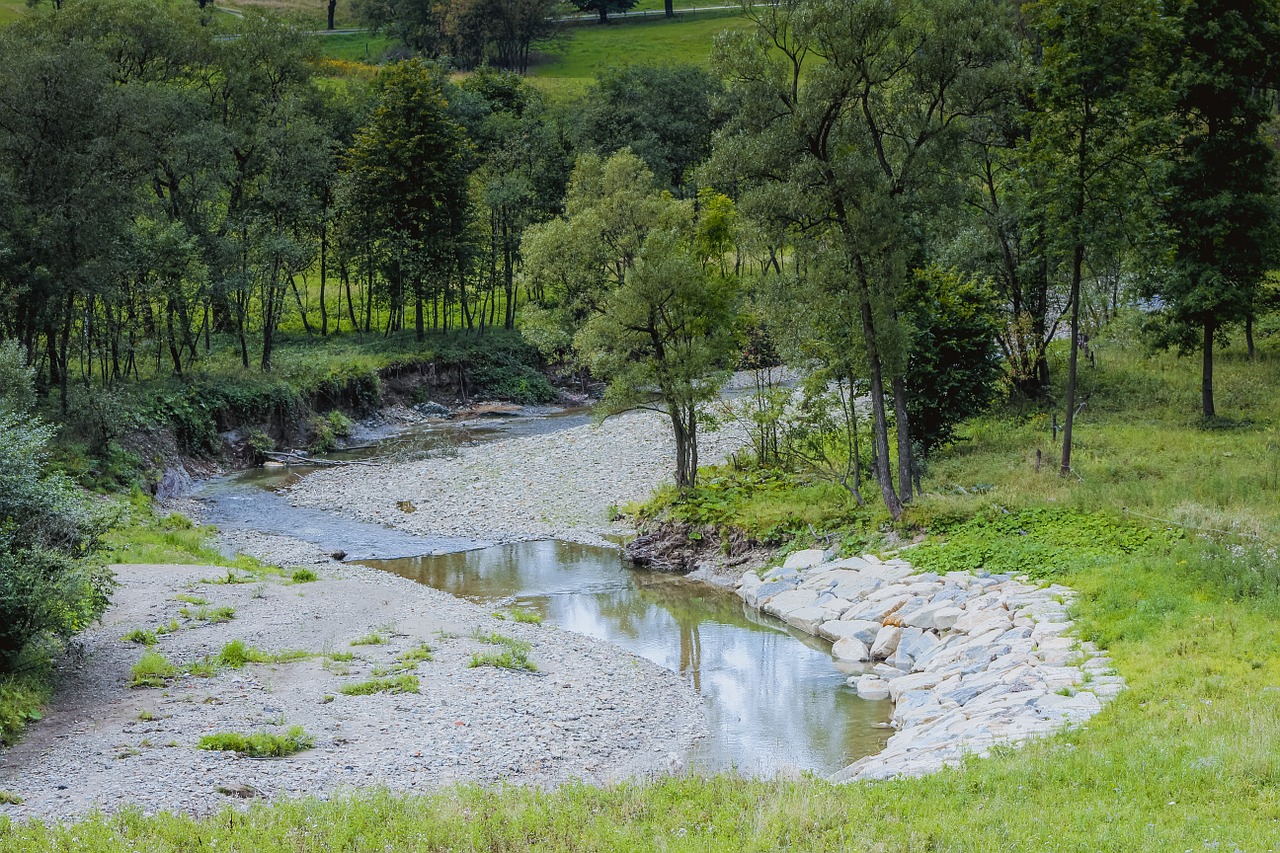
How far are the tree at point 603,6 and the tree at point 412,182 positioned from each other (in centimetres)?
8260

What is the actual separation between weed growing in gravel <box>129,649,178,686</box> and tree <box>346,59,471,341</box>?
4335cm

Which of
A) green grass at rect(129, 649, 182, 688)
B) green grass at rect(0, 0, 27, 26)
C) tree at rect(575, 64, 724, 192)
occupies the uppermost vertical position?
green grass at rect(0, 0, 27, 26)

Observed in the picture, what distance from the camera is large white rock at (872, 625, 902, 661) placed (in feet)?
64.3

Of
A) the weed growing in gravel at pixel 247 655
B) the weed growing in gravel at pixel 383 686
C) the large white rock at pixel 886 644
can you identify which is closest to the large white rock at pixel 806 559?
the large white rock at pixel 886 644

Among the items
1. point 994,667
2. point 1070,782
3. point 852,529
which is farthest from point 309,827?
point 852,529

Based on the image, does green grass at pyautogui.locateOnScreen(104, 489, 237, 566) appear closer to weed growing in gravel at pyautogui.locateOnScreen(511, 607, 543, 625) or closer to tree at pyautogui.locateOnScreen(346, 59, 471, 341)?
weed growing in gravel at pyautogui.locateOnScreen(511, 607, 543, 625)

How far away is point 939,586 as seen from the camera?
2098 cm

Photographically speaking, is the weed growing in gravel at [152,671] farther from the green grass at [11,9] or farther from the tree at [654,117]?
the green grass at [11,9]

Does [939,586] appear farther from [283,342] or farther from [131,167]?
[283,342]

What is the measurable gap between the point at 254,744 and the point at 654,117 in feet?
216

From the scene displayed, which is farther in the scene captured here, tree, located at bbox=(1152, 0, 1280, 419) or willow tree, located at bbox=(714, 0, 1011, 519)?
tree, located at bbox=(1152, 0, 1280, 419)

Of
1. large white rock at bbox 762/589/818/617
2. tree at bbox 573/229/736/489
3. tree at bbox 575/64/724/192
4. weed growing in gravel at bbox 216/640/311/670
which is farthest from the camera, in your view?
tree at bbox 575/64/724/192

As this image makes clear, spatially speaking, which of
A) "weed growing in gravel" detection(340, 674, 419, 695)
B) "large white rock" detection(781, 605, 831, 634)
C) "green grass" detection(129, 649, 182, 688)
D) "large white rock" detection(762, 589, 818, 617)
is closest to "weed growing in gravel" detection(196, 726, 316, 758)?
"weed growing in gravel" detection(340, 674, 419, 695)

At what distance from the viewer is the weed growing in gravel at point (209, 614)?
20203 mm
